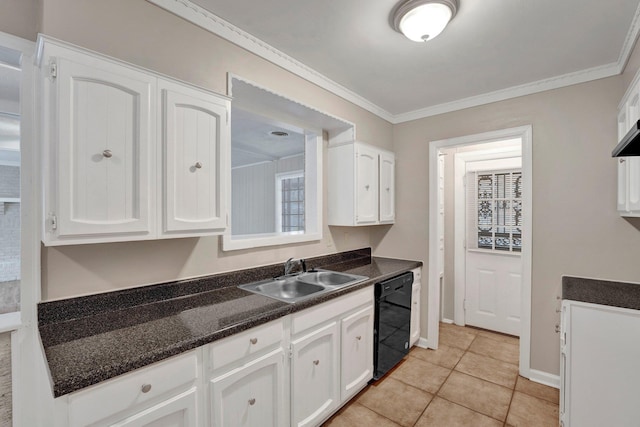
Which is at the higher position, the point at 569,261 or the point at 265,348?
the point at 569,261

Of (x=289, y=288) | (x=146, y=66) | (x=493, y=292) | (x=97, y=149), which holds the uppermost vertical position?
(x=146, y=66)

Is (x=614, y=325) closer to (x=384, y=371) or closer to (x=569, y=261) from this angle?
(x=569, y=261)

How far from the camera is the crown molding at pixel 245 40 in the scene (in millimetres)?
1615

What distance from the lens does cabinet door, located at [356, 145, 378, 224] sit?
108 inches

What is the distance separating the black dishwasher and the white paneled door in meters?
1.30

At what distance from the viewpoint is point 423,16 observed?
1587mm

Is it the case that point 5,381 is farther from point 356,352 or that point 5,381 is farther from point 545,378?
point 545,378

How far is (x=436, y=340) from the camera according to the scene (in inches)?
121

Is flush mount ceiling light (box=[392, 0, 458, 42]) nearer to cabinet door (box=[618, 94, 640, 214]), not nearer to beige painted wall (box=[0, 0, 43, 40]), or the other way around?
cabinet door (box=[618, 94, 640, 214])

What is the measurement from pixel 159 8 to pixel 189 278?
1.46 metres

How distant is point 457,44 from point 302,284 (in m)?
1.98

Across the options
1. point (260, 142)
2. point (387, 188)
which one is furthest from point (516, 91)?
point (260, 142)

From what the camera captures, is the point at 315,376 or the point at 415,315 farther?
the point at 415,315

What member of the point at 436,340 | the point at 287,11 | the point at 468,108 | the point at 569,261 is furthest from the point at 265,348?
the point at 468,108
